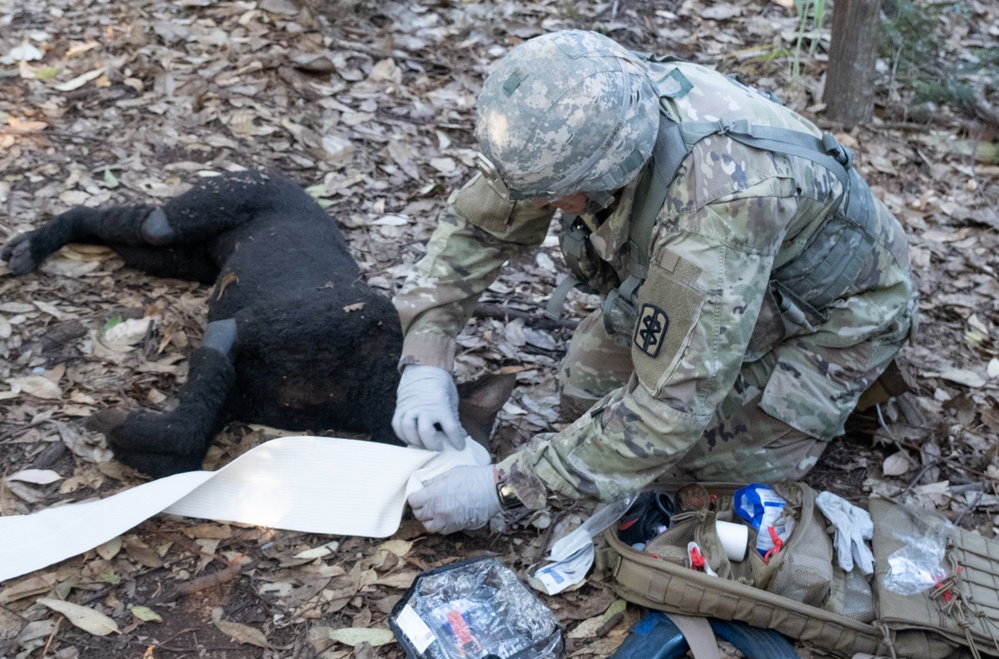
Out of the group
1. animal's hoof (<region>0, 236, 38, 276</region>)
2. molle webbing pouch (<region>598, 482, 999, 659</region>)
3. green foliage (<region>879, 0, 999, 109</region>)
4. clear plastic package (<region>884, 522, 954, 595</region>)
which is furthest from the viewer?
green foliage (<region>879, 0, 999, 109</region>)

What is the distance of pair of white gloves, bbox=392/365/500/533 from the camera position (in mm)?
2920

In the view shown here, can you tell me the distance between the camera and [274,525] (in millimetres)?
3182

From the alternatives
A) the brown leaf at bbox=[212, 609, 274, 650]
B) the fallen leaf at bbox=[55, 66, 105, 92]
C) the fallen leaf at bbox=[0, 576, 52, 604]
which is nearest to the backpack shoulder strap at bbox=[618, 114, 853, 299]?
the brown leaf at bbox=[212, 609, 274, 650]

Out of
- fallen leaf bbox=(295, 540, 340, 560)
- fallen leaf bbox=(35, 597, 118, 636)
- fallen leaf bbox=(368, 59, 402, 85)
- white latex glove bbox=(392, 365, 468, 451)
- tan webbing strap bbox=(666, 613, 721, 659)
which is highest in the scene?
fallen leaf bbox=(368, 59, 402, 85)

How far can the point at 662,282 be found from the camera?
2635 mm

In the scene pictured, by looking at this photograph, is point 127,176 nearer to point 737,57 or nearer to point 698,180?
point 698,180

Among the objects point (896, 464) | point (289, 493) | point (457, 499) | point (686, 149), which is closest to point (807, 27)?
point (896, 464)

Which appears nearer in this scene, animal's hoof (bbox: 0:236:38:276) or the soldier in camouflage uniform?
the soldier in camouflage uniform

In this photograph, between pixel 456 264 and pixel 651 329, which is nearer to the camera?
pixel 651 329

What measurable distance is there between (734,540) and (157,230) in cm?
280

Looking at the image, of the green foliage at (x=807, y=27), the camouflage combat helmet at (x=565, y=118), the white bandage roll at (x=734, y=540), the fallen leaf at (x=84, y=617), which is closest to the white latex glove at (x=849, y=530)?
the white bandage roll at (x=734, y=540)

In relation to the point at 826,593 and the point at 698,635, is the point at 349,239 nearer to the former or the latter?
the point at 698,635

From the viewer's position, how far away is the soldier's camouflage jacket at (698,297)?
2.60 m

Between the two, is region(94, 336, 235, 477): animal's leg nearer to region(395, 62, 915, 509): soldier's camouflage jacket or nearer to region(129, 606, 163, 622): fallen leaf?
region(129, 606, 163, 622): fallen leaf
